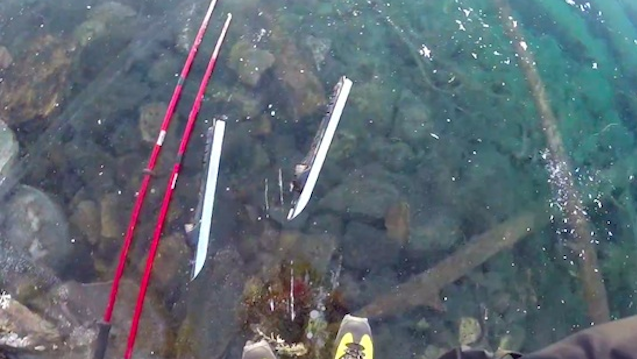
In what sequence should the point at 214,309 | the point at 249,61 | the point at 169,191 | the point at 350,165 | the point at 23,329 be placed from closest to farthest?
the point at 23,329, the point at 214,309, the point at 169,191, the point at 350,165, the point at 249,61

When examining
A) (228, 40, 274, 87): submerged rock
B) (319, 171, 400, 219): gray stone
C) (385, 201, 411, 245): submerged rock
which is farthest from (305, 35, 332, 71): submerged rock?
(385, 201, 411, 245): submerged rock

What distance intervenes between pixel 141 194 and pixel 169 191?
4.4 inches

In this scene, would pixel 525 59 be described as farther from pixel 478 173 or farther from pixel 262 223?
pixel 262 223

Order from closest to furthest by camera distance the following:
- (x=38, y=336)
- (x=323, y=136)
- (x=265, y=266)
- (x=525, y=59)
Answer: (x=38, y=336) < (x=265, y=266) < (x=323, y=136) < (x=525, y=59)

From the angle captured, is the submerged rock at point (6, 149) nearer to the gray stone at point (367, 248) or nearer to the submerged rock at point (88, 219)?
the submerged rock at point (88, 219)

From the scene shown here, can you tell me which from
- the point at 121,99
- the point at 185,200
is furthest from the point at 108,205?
the point at 121,99

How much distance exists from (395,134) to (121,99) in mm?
1200

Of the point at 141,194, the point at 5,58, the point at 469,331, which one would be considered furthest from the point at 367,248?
the point at 5,58

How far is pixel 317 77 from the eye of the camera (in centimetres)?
267

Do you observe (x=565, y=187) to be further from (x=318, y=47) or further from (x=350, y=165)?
(x=318, y=47)

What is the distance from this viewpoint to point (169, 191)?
242 centimetres

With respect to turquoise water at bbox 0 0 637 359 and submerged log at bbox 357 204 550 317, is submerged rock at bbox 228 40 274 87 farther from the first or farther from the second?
submerged log at bbox 357 204 550 317

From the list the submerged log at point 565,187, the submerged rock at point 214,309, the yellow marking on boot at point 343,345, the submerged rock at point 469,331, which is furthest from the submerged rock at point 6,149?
the submerged log at point 565,187

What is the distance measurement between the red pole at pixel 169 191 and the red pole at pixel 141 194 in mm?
79
